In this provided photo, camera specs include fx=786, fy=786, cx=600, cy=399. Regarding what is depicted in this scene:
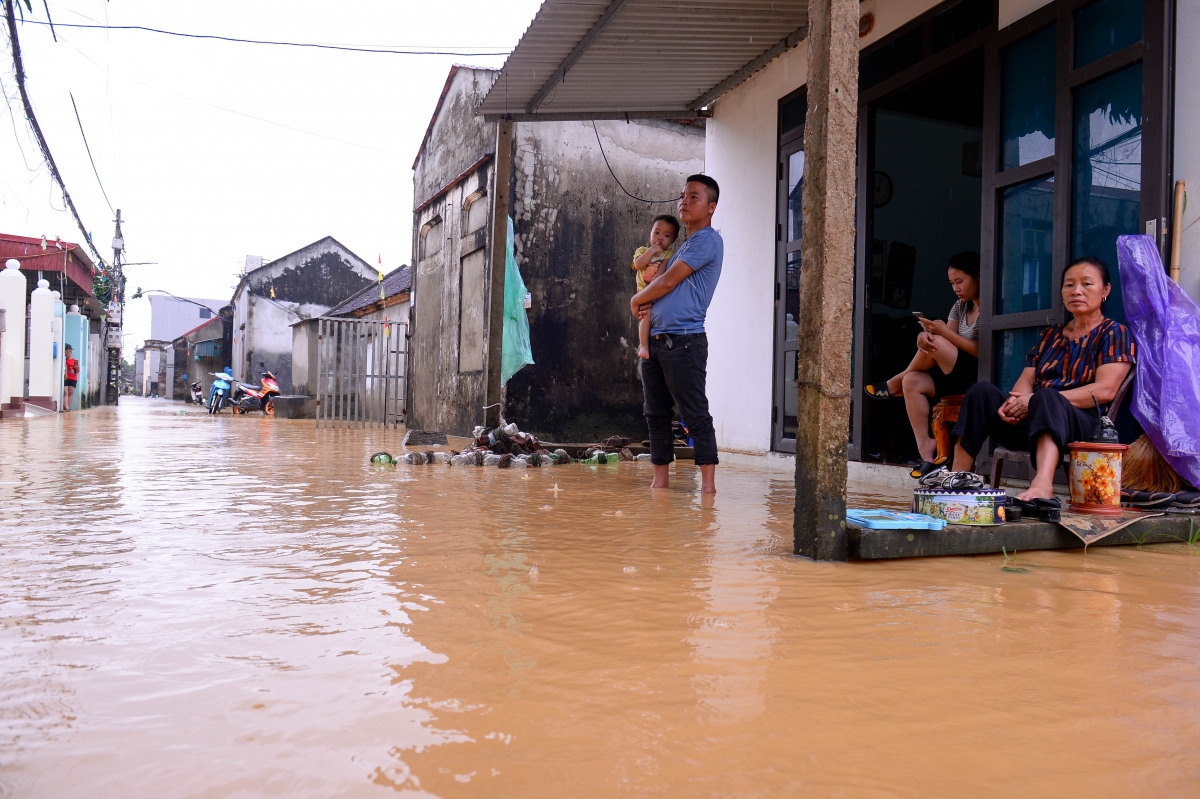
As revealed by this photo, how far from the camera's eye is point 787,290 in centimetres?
606

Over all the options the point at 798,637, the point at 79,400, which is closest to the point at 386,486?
the point at 798,637

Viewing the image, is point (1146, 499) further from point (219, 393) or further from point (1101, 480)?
point (219, 393)

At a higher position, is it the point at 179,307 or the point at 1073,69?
the point at 179,307

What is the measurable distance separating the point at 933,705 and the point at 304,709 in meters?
0.98

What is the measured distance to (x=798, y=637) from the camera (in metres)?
1.61

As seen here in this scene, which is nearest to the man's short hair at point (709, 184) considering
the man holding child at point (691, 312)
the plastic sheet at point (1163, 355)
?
the man holding child at point (691, 312)

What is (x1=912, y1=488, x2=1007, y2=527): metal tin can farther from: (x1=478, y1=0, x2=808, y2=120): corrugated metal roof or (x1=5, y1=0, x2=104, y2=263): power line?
(x1=5, y1=0, x2=104, y2=263): power line

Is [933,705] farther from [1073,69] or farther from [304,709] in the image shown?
[1073,69]

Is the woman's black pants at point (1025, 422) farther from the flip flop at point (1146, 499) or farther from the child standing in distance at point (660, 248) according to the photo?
the child standing in distance at point (660, 248)

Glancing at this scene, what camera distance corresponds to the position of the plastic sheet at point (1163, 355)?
3.08 metres

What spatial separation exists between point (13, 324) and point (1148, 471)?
15.3 meters

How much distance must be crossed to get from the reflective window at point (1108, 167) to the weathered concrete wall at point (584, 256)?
265 inches

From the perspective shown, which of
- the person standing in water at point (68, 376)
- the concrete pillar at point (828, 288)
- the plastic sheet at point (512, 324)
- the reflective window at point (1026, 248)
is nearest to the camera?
the concrete pillar at point (828, 288)

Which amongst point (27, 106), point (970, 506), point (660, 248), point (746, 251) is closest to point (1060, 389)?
point (970, 506)
